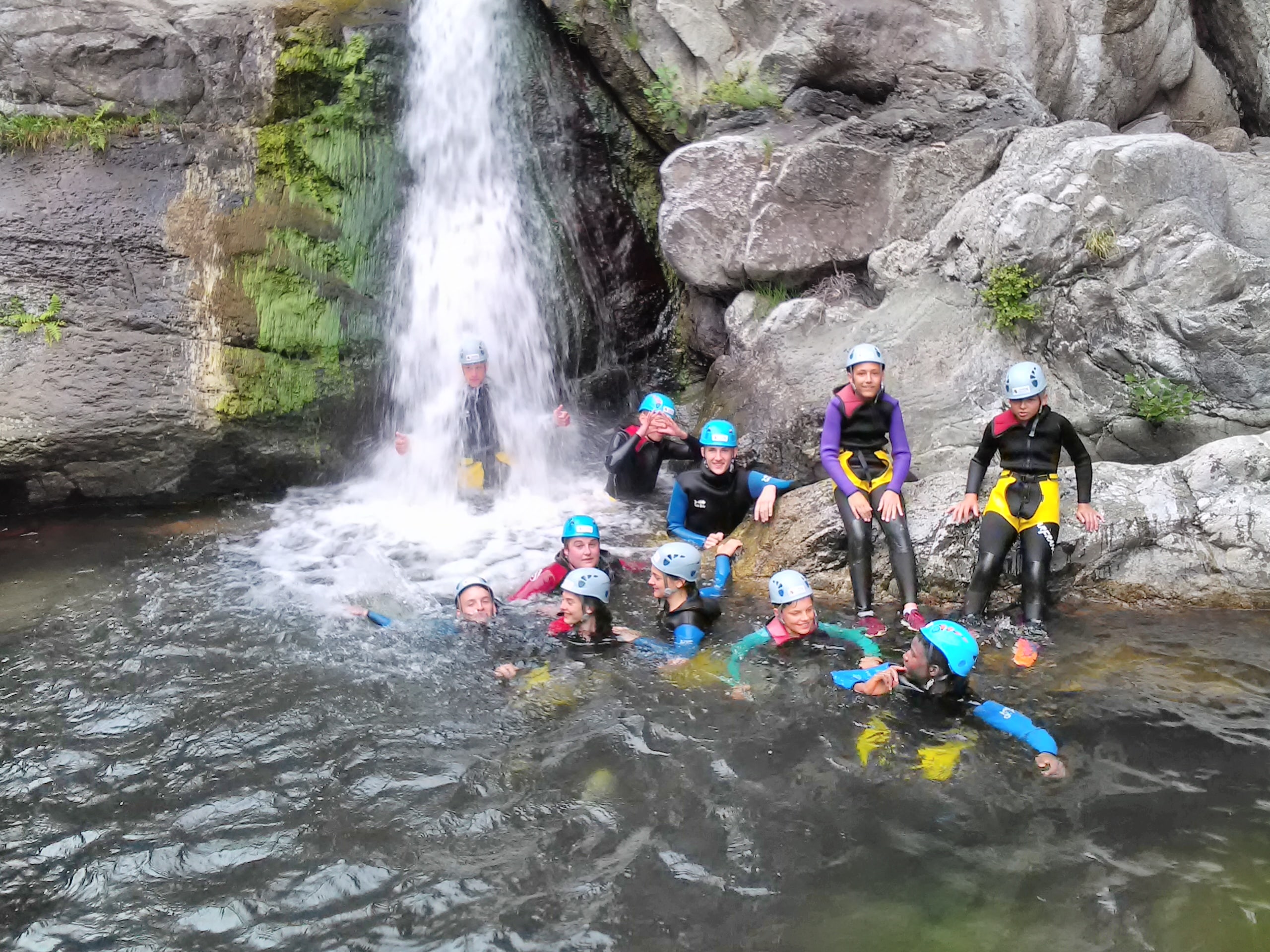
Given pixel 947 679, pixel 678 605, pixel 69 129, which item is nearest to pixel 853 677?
pixel 947 679

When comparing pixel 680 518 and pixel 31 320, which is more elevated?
pixel 31 320

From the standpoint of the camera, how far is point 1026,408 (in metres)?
6.59

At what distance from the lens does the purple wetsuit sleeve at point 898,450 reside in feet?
22.7

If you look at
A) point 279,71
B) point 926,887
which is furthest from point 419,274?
point 926,887

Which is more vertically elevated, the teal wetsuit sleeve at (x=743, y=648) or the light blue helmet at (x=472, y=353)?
the light blue helmet at (x=472, y=353)

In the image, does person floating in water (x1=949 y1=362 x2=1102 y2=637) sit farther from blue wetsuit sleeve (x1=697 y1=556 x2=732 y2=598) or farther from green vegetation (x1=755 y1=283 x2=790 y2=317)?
green vegetation (x1=755 y1=283 x2=790 y2=317)

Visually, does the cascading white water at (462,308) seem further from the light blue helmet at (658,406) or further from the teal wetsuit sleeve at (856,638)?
the teal wetsuit sleeve at (856,638)

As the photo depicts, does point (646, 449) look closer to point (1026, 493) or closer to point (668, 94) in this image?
point (1026, 493)

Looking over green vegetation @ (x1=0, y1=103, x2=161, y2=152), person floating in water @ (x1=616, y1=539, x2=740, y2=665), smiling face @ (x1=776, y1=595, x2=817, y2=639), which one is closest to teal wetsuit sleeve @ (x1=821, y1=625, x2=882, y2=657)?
smiling face @ (x1=776, y1=595, x2=817, y2=639)

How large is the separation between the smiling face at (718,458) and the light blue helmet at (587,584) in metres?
1.78

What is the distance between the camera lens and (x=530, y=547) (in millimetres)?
8242

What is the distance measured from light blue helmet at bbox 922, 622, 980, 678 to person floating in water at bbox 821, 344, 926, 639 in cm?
126

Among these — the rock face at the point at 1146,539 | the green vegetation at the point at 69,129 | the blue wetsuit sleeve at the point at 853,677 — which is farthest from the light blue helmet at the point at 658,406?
the green vegetation at the point at 69,129

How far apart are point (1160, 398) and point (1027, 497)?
157 centimetres
